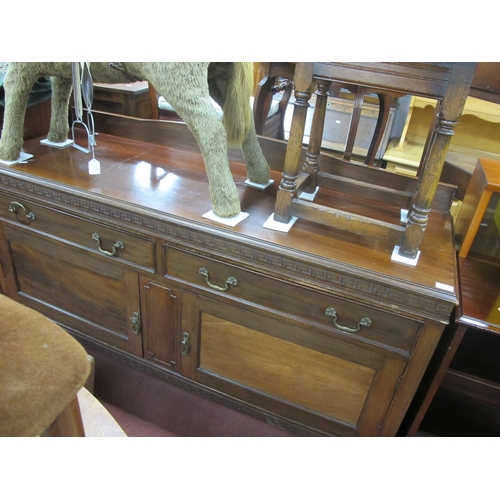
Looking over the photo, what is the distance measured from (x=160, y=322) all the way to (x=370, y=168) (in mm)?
814

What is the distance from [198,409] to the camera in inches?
53.0

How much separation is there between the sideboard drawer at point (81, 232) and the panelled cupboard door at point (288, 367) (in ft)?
0.62

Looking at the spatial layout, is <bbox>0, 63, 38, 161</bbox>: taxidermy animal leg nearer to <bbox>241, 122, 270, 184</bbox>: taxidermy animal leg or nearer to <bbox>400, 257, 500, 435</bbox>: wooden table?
<bbox>241, 122, 270, 184</bbox>: taxidermy animal leg

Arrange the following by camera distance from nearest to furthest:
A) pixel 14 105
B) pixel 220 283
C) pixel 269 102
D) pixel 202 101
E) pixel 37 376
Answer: pixel 37 376 < pixel 202 101 < pixel 220 283 < pixel 14 105 < pixel 269 102

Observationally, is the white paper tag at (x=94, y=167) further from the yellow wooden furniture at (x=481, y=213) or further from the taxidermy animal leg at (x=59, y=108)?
the yellow wooden furniture at (x=481, y=213)

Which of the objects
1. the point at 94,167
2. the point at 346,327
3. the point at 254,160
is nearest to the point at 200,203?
the point at 254,160

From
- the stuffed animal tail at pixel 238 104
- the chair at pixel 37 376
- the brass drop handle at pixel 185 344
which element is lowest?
the brass drop handle at pixel 185 344

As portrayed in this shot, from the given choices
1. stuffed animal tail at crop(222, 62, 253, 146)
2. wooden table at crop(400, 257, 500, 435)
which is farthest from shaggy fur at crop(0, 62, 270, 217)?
wooden table at crop(400, 257, 500, 435)

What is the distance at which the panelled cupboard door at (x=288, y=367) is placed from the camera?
0.99 metres

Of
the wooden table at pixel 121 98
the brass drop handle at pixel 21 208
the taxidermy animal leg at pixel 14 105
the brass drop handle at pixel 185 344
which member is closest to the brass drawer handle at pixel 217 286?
the brass drop handle at pixel 185 344

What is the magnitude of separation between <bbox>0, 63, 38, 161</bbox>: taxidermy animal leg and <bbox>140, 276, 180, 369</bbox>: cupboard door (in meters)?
0.58

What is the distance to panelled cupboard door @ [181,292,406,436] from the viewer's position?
99 centimetres

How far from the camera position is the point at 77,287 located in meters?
1.31

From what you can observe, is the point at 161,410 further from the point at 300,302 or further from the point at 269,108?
the point at 269,108
